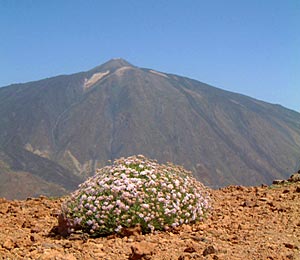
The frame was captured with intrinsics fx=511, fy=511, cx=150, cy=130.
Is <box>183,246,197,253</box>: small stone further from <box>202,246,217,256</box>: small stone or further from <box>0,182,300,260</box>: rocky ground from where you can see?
<box>202,246,217,256</box>: small stone

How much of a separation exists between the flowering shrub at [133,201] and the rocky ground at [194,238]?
0.61ft

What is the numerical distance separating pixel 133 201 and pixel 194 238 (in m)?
0.98

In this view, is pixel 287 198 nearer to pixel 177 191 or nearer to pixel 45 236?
pixel 177 191

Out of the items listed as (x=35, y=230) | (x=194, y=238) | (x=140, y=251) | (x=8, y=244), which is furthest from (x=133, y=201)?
(x=8, y=244)

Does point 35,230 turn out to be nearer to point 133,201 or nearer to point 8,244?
point 8,244

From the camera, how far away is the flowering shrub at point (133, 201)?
6.45m

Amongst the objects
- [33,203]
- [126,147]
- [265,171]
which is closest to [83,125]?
[126,147]

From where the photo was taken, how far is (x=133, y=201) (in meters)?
6.53

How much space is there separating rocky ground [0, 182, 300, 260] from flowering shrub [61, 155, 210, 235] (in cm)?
19

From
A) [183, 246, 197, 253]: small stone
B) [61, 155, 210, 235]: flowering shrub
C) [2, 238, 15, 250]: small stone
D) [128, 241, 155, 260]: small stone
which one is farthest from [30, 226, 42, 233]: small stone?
[183, 246, 197, 253]: small stone

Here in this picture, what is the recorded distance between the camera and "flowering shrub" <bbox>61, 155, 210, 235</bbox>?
645 centimetres

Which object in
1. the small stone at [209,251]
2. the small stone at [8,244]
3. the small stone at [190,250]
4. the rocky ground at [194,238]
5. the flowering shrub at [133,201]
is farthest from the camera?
the flowering shrub at [133,201]

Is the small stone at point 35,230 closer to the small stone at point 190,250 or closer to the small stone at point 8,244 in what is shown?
the small stone at point 8,244

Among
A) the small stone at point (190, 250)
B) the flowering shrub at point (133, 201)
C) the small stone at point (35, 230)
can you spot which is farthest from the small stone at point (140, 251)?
the small stone at point (35, 230)
